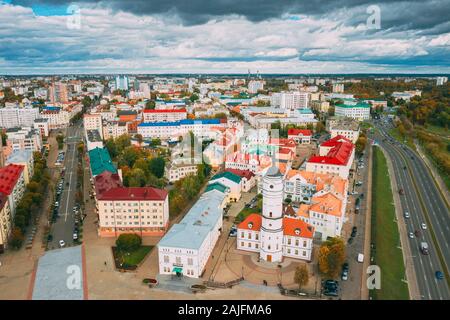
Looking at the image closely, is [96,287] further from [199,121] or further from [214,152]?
[199,121]

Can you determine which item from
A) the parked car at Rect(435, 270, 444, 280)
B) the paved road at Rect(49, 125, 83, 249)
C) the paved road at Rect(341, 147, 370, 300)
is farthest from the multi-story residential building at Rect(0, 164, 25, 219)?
the parked car at Rect(435, 270, 444, 280)

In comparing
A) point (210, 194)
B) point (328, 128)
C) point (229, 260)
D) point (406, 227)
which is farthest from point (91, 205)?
point (328, 128)

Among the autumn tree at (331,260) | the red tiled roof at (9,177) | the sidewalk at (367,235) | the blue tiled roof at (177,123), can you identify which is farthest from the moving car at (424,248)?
the blue tiled roof at (177,123)

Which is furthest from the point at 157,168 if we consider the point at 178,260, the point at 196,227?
the point at 178,260

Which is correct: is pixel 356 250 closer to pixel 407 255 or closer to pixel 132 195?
pixel 407 255

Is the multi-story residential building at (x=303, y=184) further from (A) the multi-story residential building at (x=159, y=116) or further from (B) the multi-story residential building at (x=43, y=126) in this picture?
(B) the multi-story residential building at (x=43, y=126)

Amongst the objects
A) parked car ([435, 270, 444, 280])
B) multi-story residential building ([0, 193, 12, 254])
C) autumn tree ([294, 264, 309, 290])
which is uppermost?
multi-story residential building ([0, 193, 12, 254])

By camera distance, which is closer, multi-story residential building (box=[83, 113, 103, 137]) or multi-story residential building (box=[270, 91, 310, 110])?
multi-story residential building (box=[83, 113, 103, 137])

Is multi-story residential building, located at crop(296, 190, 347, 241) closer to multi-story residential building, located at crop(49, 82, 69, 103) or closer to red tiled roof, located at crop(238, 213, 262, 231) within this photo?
red tiled roof, located at crop(238, 213, 262, 231)
